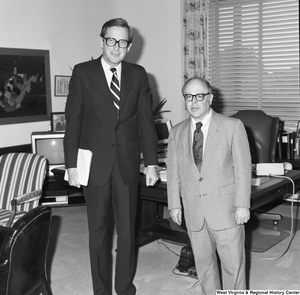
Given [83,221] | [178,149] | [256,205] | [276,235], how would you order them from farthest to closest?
1. [83,221]
2. [276,235]
3. [256,205]
4. [178,149]

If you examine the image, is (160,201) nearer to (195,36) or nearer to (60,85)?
(60,85)

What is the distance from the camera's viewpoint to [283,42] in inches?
225

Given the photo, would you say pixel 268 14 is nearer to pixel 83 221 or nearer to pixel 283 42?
pixel 283 42

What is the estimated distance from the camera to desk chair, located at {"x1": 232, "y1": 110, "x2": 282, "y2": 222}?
4.62 metres

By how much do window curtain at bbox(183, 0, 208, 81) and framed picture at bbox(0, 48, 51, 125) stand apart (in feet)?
5.86

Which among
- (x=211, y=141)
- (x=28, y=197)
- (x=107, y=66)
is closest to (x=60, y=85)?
(x=28, y=197)

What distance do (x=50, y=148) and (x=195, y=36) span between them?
7.66 feet

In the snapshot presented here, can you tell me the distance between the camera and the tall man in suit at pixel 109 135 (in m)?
2.73

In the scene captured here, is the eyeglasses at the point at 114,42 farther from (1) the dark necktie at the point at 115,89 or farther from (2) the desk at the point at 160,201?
(2) the desk at the point at 160,201

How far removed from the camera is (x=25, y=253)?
2539 millimetres

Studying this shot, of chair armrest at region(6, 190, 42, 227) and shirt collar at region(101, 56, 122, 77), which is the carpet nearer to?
chair armrest at region(6, 190, 42, 227)

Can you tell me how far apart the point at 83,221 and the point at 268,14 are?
10.8 ft

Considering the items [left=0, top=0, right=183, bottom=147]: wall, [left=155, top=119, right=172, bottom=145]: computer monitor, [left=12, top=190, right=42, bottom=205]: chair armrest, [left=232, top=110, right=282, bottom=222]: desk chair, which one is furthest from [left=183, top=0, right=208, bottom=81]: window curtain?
[left=12, top=190, right=42, bottom=205]: chair armrest

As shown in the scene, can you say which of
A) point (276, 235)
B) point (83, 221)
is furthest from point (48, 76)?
point (276, 235)
